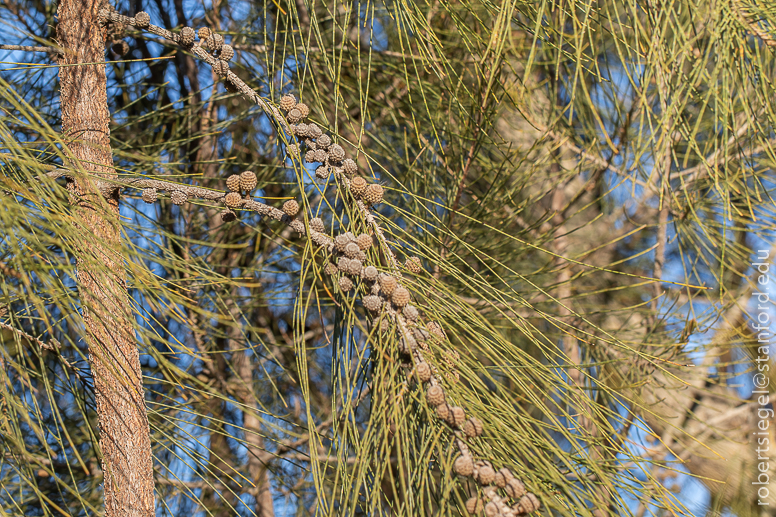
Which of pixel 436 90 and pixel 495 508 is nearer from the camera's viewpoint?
pixel 495 508

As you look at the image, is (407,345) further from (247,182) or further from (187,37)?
(187,37)

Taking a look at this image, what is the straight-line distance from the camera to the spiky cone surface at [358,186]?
25.4 inches

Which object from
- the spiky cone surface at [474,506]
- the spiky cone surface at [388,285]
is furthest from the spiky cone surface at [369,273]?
the spiky cone surface at [474,506]

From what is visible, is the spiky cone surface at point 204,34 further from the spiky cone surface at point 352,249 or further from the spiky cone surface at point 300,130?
the spiky cone surface at point 352,249

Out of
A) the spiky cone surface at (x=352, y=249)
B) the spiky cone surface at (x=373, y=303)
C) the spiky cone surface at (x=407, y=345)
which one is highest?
the spiky cone surface at (x=352, y=249)

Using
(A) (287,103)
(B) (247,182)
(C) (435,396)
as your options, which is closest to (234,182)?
(B) (247,182)

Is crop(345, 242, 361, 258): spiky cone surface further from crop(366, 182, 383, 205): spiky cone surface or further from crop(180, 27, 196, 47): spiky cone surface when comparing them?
crop(180, 27, 196, 47): spiky cone surface

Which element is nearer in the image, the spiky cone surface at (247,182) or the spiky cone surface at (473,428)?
the spiky cone surface at (473,428)

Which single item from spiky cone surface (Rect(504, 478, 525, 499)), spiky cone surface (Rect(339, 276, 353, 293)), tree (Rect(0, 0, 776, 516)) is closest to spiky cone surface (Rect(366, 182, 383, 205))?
tree (Rect(0, 0, 776, 516))

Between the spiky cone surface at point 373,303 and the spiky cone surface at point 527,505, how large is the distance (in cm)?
23

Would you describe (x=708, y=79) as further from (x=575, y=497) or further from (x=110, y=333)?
(x=110, y=333)

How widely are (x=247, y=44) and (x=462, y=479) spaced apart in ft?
3.45

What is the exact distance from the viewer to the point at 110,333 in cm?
68

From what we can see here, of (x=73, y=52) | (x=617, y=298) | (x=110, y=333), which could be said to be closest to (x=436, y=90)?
(x=73, y=52)
